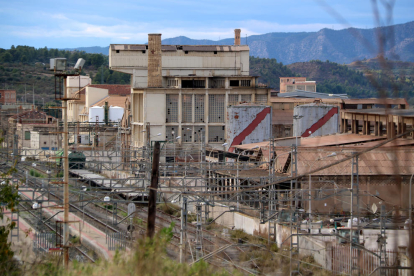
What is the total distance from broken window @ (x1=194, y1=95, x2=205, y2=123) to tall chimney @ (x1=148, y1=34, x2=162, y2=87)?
360cm

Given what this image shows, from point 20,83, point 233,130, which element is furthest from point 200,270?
point 20,83

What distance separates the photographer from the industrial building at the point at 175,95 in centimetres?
4281

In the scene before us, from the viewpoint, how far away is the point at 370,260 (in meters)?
14.7

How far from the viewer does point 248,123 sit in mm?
37344

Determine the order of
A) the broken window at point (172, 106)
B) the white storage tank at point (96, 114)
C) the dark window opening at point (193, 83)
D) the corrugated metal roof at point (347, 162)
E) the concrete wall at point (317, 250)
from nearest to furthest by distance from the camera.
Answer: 1. the concrete wall at point (317, 250)
2. the corrugated metal roof at point (347, 162)
3. the broken window at point (172, 106)
4. the dark window opening at point (193, 83)
5. the white storage tank at point (96, 114)

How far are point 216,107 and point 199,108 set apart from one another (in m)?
1.45

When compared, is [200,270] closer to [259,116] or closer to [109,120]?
[259,116]

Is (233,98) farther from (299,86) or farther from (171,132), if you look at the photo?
(299,86)

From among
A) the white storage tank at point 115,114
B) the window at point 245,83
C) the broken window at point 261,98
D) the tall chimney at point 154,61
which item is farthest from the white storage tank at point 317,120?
the white storage tank at point 115,114

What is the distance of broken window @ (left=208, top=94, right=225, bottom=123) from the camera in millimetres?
43719

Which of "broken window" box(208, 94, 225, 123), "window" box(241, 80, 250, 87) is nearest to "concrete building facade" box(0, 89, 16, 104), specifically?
"broken window" box(208, 94, 225, 123)

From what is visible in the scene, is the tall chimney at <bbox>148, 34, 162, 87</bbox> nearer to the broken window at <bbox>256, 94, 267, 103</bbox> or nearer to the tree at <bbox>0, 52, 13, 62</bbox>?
the broken window at <bbox>256, 94, 267, 103</bbox>

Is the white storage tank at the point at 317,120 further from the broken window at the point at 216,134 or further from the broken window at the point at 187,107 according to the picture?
the broken window at the point at 187,107

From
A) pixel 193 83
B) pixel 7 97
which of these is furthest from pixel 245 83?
pixel 7 97
